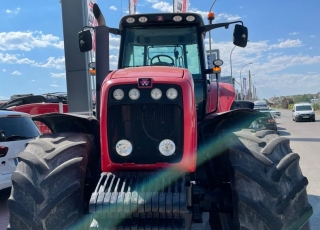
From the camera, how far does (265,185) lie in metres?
2.89

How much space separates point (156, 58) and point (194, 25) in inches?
26.4

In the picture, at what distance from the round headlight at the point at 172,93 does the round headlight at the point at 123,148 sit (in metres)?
0.55

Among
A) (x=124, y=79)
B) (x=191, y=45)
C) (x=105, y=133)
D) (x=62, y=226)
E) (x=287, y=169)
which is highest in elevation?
(x=191, y=45)

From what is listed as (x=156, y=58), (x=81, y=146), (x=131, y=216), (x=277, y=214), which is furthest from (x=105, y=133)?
(x=156, y=58)

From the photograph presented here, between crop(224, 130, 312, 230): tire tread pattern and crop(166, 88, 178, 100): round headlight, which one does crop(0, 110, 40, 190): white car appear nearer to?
crop(166, 88, 178, 100): round headlight

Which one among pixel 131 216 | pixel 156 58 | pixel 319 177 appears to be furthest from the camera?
pixel 319 177

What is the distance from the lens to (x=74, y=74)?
29.8 feet

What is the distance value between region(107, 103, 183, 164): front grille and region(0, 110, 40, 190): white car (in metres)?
4.00

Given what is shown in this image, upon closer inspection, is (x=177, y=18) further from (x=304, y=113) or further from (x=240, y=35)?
(x=304, y=113)

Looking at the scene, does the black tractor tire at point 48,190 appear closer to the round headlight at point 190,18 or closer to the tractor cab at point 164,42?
the tractor cab at point 164,42

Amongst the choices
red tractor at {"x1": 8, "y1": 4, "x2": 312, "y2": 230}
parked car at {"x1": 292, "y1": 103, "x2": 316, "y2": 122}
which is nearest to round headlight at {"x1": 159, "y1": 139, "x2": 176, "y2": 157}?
red tractor at {"x1": 8, "y1": 4, "x2": 312, "y2": 230}

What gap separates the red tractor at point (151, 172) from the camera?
9.16 feet

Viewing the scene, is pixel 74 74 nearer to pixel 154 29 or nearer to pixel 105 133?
pixel 154 29

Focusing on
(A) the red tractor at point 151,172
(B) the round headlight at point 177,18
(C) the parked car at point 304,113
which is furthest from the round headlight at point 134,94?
(C) the parked car at point 304,113
